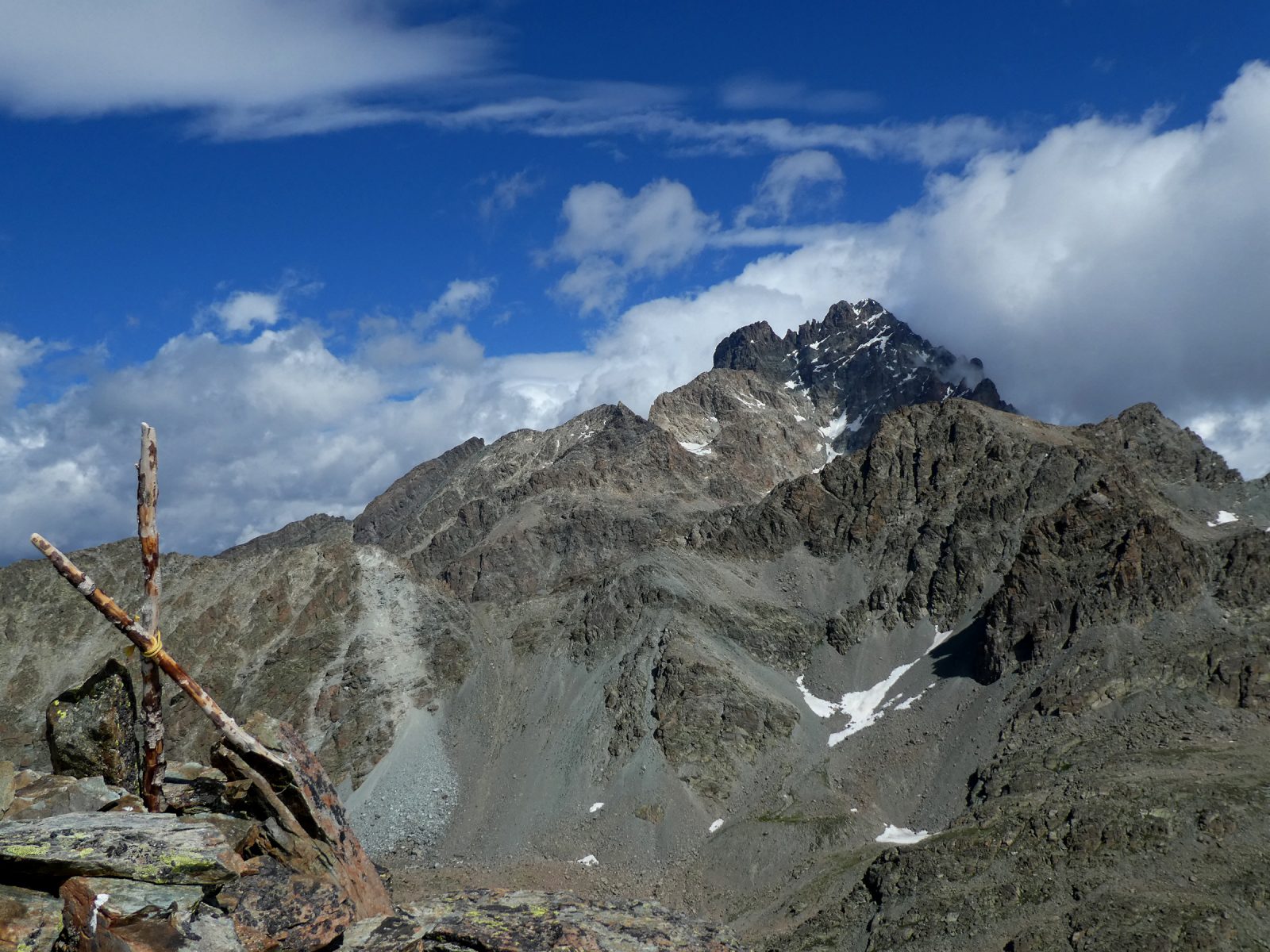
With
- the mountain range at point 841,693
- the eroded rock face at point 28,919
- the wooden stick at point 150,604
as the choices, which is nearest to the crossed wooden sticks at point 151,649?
the wooden stick at point 150,604

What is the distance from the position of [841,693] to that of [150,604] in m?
94.6

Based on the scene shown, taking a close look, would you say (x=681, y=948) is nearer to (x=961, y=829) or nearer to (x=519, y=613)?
(x=961, y=829)

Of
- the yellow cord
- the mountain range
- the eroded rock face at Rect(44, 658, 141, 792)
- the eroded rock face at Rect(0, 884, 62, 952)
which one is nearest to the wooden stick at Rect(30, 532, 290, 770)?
the yellow cord

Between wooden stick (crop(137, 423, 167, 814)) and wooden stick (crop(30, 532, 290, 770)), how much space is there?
253 millimetres

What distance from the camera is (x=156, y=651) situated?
439 inches

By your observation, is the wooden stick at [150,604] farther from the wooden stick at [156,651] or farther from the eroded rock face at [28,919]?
the eroded rock face at [28,919]

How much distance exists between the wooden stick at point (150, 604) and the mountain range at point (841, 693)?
166ft

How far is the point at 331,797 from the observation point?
1195 cm

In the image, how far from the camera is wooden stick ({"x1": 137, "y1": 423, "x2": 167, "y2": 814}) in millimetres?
11258

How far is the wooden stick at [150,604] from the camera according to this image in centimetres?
1126

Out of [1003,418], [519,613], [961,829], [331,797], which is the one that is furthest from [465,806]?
[1003,418]

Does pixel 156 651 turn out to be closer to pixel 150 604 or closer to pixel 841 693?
pixel 150 604

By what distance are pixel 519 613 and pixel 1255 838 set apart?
80989 mm

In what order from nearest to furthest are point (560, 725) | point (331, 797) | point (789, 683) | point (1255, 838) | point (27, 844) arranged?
1. point (27, 844)
2. point (331, 797)
3. point (1255, 838)
4. point (560, 725)
5. point (789, 683)
